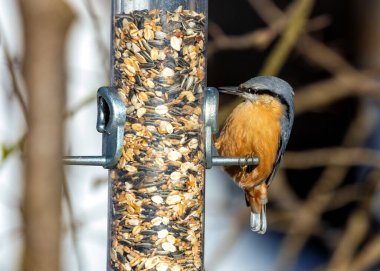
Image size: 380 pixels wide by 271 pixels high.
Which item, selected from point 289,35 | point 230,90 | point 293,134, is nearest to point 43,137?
point 230,90

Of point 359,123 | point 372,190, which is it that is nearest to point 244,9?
point 359,123

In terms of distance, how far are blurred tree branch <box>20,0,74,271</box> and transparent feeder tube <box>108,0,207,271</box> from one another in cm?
178

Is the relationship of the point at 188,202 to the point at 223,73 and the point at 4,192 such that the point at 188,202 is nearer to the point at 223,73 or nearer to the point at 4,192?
the point at 4,192

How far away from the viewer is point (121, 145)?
3250mm

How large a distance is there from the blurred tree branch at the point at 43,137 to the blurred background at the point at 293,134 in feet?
0.59

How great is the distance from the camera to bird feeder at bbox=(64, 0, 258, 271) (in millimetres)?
3250

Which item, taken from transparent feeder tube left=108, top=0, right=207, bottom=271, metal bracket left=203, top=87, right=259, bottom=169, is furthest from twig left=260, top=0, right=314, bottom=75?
transparent feeder tube left=108, top=0, right=207, bottom=271

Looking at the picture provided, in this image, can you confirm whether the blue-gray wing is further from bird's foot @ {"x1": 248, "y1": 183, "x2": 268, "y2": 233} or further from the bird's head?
bird's foot @ {"x1": 248, "y1": 183, "x2": 268, "y2": 233}

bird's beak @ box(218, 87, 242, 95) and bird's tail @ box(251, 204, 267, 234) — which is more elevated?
bird's beak @ box(218, 87, 242, 95)

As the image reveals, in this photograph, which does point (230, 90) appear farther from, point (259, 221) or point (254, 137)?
point (259, 221)

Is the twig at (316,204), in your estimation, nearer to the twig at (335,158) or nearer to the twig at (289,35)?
the twig at (335,158)

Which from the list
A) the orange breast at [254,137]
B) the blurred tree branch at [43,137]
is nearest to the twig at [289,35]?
the orange breast at [254,137]

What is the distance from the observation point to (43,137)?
1.42 m

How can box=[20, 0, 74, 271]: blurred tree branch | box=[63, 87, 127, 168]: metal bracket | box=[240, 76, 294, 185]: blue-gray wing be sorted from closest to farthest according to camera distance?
box=[20, 0, 74, 271]: blurred tree branch < box=[63, 87, 127, 168]: metal bracket < box=[240, 76, 294, 185]: blue-gray wing
